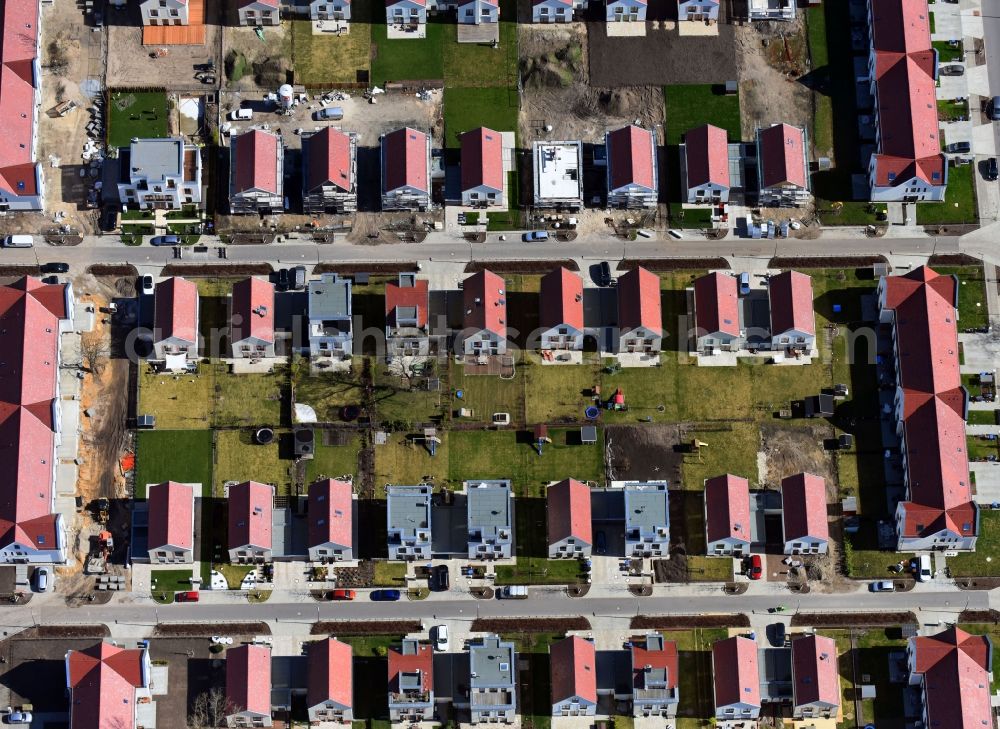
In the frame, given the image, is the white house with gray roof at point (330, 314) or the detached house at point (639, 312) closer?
the white house with gray roof at point (330, 314)

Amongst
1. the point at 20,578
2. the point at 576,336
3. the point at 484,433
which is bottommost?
the point at 20,578

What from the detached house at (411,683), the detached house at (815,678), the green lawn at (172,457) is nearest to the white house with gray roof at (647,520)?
the detached house at (815,678)

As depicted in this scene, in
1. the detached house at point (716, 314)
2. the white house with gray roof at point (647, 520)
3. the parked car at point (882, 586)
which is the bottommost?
the parked car at point (882, 586)

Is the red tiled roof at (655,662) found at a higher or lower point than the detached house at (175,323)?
lower

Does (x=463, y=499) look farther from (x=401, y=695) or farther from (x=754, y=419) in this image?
(x=754, y=419)

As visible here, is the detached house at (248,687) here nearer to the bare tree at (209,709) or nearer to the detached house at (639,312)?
the bare tree at (209,709)

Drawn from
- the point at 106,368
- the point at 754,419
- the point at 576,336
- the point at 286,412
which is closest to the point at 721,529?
the point at 754,419
